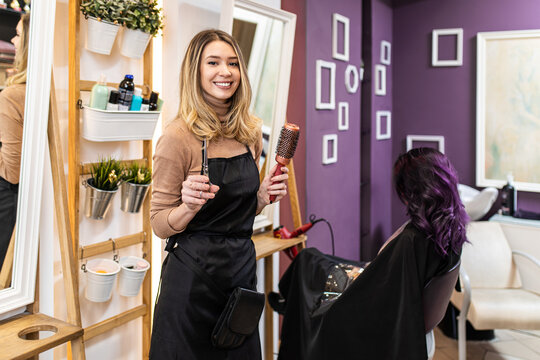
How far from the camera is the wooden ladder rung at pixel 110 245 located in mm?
1887

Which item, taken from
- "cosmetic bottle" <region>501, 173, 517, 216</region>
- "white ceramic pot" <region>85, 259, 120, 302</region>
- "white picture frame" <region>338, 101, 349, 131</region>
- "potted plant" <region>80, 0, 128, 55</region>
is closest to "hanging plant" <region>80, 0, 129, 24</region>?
"potted plant" <region>80, 0, 128, 55</region>

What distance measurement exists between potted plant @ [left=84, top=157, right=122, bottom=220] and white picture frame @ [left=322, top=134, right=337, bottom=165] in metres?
1.88

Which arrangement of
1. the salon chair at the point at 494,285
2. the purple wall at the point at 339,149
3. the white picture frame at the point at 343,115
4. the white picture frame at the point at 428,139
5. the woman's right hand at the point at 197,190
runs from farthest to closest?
the white picture frame at the point at 428,139
the white picture frame at the point at 343,115
the purple wall at the point at 339,149
the salon chair at the point at 494,285
the woman's right hand at the point at 197,190

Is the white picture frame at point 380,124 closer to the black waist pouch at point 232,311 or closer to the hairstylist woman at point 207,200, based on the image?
the hairstylist woman at point 207,200

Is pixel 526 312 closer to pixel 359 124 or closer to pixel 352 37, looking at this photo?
pixel 359 124

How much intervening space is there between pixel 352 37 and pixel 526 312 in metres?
2.26

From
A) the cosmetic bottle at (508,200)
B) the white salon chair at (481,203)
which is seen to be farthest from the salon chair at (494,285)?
the cosmetic bottle at (508,200)

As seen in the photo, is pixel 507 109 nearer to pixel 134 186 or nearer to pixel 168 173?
pixel 134 186

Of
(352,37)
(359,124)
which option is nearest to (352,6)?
(352,37)

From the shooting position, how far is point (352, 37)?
3910 millimetres

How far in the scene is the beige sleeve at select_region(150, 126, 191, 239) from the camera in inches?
59.7

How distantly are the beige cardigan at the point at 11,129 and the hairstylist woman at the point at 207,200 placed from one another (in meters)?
0.40

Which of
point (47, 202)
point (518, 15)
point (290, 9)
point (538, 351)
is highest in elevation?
point (518, 15)

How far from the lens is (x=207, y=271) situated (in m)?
1.60
